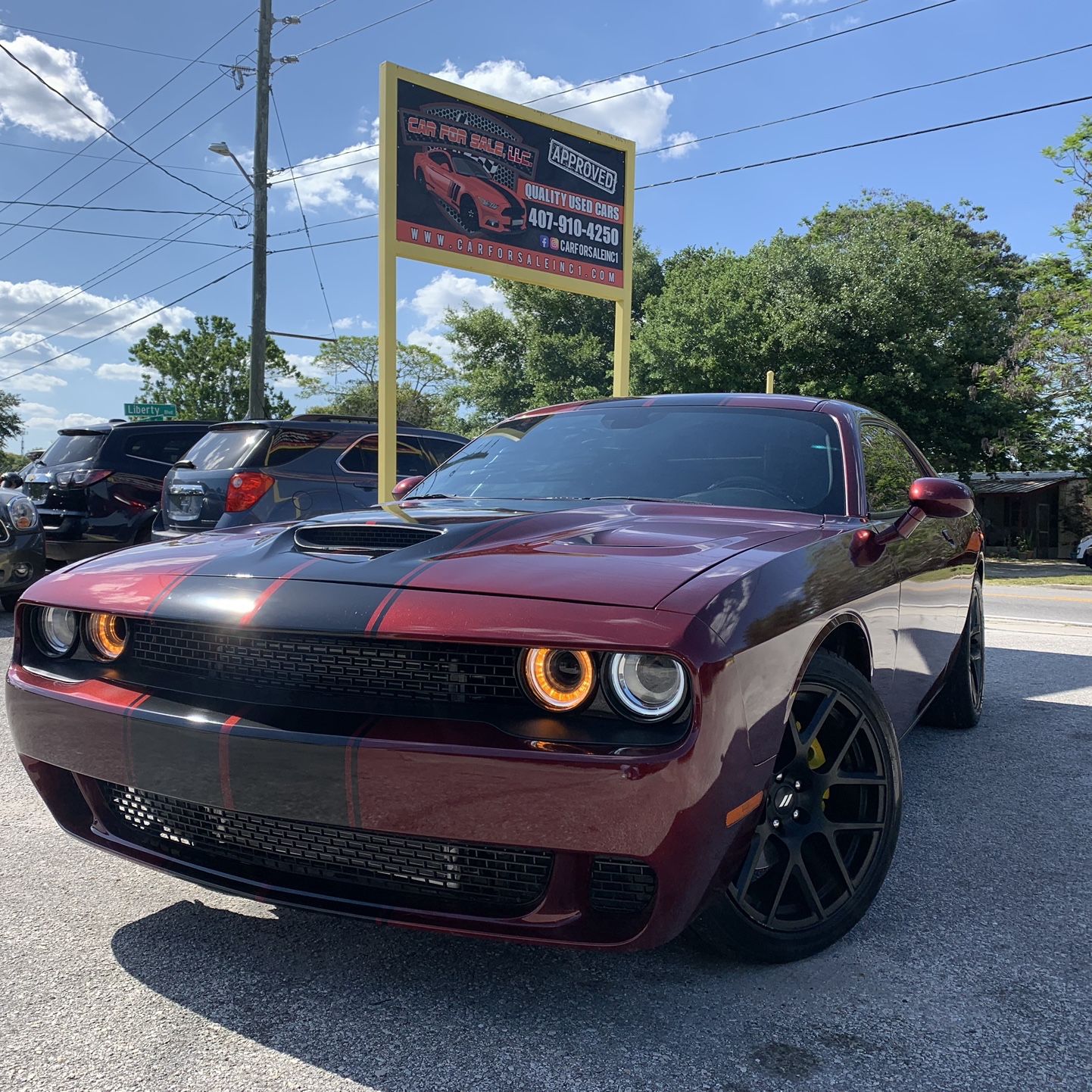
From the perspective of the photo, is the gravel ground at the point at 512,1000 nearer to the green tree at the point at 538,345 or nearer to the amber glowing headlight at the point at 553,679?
the amber glowing headlight at the point at 553,679

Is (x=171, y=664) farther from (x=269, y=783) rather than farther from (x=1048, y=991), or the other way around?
(x=1048, y=991)

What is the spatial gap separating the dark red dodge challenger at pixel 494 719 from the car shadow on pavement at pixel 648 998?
7.0 inches

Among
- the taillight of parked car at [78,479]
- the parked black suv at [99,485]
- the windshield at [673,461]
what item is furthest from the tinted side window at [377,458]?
the windshield at [673,461]

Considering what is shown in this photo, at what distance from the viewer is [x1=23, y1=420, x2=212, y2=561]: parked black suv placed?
9484 millimetres

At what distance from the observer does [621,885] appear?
1.88 metres

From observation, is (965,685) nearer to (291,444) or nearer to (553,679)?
(553,679)

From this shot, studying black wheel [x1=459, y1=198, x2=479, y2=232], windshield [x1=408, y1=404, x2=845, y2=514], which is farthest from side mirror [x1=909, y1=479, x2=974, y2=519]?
black wheel [x1=459, y1=198, x2=479, y2=232]

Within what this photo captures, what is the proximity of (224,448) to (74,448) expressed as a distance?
291 centimetres

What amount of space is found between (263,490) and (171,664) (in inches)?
219

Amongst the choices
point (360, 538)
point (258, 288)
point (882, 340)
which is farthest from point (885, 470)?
point (882, 340)

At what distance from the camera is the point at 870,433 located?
374cm

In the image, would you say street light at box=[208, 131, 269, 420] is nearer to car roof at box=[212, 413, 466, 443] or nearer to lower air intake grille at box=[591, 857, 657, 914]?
car roof at box=[212, 413, 466, 443]

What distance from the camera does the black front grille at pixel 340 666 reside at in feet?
6.29

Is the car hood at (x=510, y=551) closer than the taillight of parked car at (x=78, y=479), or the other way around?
the car hood at (x=510, y=551)
